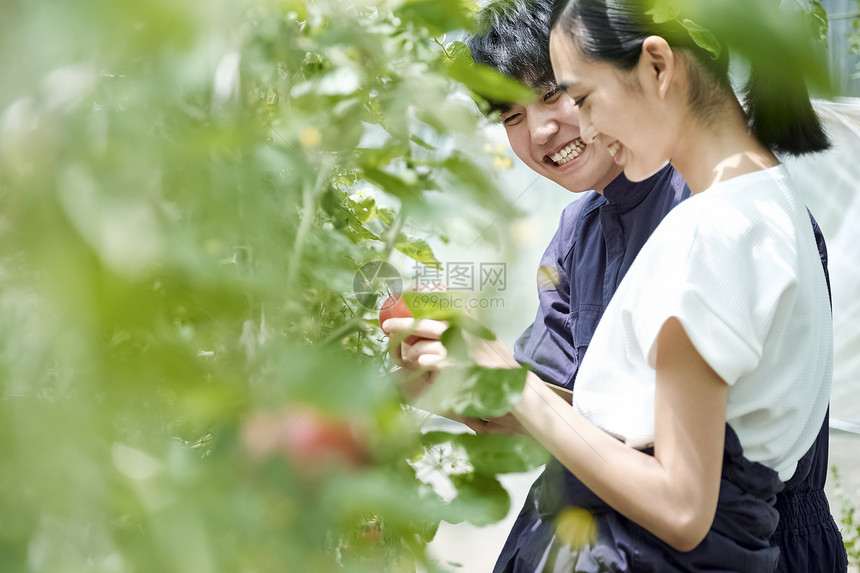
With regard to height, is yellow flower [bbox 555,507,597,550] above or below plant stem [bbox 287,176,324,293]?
below

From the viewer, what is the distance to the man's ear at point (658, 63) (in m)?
0.50

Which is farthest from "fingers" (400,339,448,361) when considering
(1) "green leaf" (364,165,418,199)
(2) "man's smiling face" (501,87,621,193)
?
(2) "man's smiling face" (501,87,621,193)

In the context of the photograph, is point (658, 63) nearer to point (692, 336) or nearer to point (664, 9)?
point (692, 336)

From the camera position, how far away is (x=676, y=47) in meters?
0.52

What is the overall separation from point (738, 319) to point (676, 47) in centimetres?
21

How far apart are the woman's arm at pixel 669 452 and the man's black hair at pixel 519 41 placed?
0.39 meters

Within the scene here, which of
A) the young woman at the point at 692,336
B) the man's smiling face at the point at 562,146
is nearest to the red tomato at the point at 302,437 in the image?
the young woman at the point at 692,336

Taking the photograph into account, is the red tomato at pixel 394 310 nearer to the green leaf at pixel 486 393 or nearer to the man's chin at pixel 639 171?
the green leaf at pixel 486 393

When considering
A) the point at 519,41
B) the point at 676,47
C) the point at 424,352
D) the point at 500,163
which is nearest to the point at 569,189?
the point at 519,41

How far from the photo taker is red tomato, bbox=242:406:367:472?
13 cm

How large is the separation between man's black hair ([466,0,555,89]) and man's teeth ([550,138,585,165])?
6 cm

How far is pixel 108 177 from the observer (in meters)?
0.09

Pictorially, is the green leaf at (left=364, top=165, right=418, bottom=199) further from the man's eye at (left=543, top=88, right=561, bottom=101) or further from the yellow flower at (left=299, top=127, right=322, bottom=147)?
the man's eye at (left=543, top=88, right=561, bottom=101)

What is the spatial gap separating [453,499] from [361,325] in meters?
0.07
